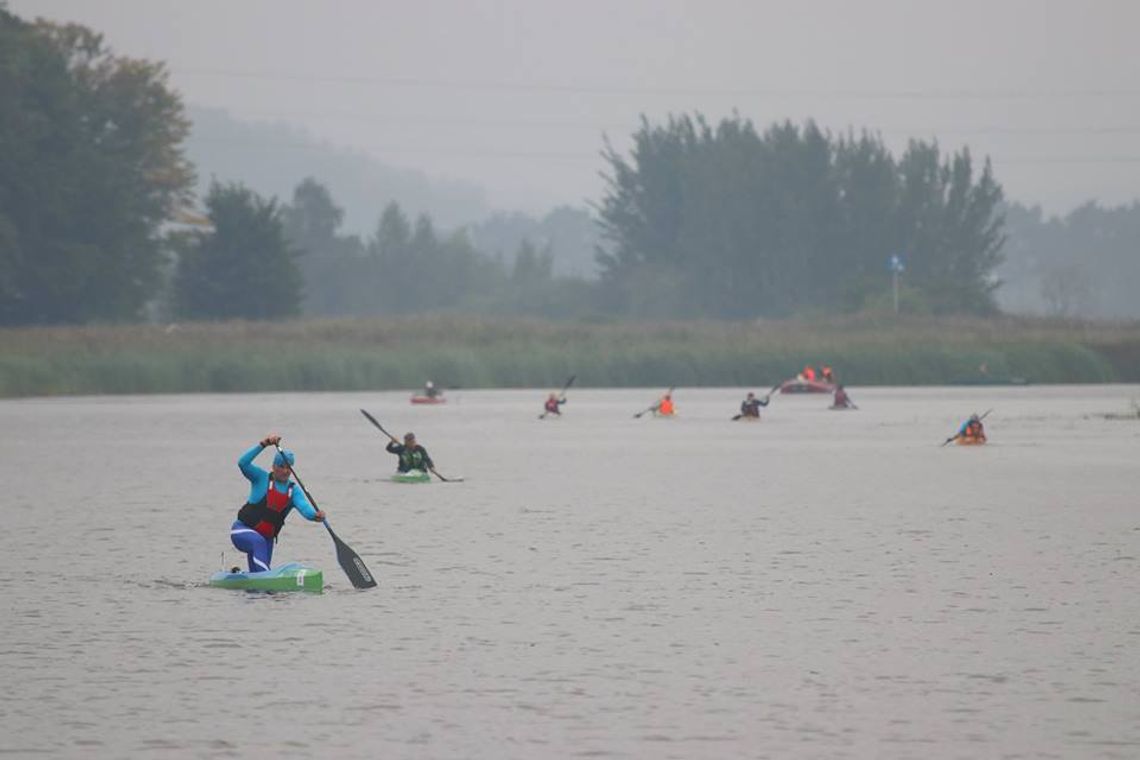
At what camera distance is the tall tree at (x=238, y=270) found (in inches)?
3957

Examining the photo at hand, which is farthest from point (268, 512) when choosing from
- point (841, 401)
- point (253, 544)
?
point (841, 401)

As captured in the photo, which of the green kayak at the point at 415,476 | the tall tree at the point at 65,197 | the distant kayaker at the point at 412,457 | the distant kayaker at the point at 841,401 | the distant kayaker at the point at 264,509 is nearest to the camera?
the distant kayaker at the point at 264,509

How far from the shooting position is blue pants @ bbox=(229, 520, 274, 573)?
20.0m

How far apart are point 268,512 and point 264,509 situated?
0.15ft

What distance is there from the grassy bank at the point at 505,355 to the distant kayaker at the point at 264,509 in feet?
172

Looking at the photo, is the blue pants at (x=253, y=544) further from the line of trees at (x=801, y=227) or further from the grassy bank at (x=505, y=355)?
the line of trees at (x=801, y=227)

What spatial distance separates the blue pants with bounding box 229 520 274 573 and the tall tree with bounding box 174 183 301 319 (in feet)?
265

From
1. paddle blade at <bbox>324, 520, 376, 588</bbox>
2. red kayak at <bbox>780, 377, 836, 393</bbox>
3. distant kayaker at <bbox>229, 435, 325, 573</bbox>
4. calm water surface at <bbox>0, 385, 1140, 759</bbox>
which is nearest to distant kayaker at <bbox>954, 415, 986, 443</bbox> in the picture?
calm water surface at <bbox>0, 385, 1140, 759</bbox>

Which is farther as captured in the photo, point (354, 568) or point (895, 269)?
point (895, 269)

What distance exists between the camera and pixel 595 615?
18125mm

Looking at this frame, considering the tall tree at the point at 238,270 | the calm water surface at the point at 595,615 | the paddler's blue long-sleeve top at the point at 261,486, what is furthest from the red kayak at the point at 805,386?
the paddler's blue long-sleeve top at the point at 261,486

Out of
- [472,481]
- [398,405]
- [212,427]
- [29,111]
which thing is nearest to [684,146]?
[29,111]

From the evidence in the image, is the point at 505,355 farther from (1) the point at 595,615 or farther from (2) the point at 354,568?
(1) the point at 595,615

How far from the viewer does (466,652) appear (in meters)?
16.1
